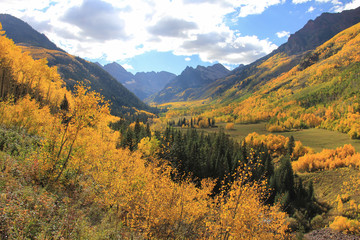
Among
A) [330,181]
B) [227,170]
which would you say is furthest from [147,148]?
[330,181]

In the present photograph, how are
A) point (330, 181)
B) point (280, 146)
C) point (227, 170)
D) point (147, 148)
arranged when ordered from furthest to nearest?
point (280, 146)
point (330, 181)
point (227, 170)
point (147, 148)

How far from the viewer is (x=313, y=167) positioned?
116000 mm

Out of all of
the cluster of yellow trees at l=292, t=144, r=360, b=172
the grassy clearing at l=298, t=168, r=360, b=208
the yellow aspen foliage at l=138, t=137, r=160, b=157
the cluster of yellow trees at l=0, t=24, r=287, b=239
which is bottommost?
the grassy clearing at l=298, t=168, r=360, b=208

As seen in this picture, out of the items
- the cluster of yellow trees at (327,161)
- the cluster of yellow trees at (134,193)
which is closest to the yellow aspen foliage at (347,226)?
the cluster of yellow trees at (327,161)

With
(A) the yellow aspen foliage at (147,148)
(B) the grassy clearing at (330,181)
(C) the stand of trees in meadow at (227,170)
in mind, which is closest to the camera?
(A) the yellow aspen foliage at (147,148)

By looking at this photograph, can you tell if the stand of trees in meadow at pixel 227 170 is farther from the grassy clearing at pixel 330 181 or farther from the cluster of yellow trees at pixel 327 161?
the cluster of yellow trees at pixel 327 161

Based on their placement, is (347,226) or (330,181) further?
(330,181)

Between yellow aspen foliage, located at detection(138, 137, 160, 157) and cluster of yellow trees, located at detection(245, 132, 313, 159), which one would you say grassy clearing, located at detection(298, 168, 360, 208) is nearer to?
cluster of yellow trees, located at detection(245, 132, 313, 159)

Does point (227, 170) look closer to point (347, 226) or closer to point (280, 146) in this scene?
point (347, 226)

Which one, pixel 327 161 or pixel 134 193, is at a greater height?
pixel 134 193

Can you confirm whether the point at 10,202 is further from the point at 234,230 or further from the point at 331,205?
the point at 331,205

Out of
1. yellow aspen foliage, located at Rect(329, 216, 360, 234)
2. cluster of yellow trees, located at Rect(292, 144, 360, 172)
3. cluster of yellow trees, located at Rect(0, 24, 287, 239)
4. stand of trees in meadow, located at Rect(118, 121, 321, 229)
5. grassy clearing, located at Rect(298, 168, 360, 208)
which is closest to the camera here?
cluster of yellow trees, located at Rect(0, 24, 287, 239)

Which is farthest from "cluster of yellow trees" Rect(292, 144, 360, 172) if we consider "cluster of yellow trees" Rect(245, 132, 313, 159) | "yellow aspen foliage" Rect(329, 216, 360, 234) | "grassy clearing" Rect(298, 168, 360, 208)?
"yellow aspen foliage" Rect(329, 216, 360, 234)

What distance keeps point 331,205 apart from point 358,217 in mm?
9833
